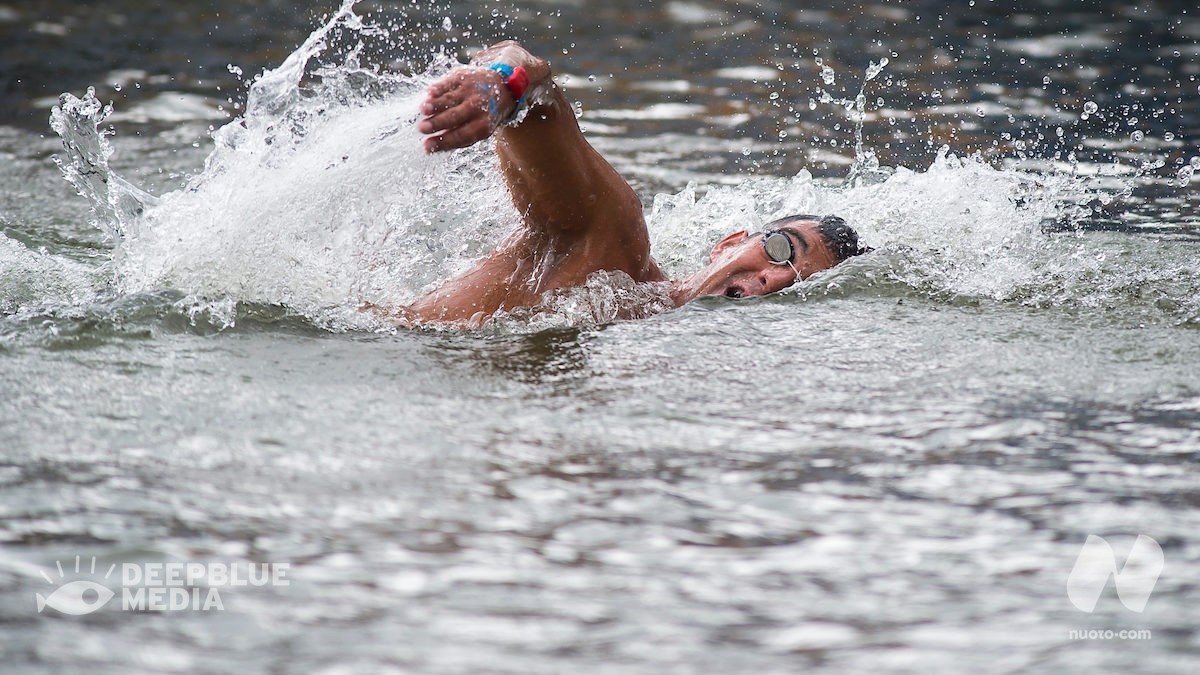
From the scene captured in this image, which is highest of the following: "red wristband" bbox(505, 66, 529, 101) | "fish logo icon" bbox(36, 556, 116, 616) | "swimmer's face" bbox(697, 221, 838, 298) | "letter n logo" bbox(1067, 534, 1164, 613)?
"red wristband" bbox(505, 66, 529, 101)

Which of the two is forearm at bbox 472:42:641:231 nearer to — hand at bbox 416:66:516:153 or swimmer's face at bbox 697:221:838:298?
hand at bbox 416:66:516:153

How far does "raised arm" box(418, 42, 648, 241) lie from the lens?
3.22m

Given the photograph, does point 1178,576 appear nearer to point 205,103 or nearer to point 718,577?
point 718,577

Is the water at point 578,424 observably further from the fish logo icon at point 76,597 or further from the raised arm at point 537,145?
the raised arm at point 537,145

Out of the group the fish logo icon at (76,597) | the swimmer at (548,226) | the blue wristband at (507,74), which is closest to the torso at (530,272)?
the swimmer at (548,226)

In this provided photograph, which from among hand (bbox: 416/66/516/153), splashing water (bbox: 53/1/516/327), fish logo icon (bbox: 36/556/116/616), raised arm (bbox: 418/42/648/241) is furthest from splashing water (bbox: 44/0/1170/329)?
fish logo icon (bbox: 36/556/116/616)

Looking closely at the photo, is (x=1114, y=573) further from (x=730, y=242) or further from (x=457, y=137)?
(x=730, y=242)

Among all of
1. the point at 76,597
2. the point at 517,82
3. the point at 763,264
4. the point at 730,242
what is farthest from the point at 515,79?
the point at 76,597

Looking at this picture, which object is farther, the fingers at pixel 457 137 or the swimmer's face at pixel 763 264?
the swimmer's face at pixel 763 264

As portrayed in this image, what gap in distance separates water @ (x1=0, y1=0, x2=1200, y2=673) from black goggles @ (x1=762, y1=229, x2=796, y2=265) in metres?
0.18

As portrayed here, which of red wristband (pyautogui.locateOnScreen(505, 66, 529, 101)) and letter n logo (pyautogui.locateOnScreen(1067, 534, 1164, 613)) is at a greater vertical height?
red wristband (pyautogui.locateOnScreen(505, 66, 529, 101))

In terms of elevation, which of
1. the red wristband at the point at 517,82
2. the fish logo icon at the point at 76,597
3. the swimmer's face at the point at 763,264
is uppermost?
the red wristband at the point at 517,82

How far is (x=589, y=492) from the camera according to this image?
9.08 ft

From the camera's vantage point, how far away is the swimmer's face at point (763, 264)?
4.38 metres
